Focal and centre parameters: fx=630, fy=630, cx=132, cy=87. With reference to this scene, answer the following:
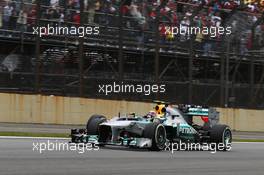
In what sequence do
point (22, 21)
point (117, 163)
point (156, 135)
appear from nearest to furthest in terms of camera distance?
→ point (117, 163) < point (156, 135) < point (22, 21)

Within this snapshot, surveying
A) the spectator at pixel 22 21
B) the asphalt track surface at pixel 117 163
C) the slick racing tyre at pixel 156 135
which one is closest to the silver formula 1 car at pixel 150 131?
the slick racing tyre at pixel 156 135

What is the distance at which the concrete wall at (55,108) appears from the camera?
2256 centimetres

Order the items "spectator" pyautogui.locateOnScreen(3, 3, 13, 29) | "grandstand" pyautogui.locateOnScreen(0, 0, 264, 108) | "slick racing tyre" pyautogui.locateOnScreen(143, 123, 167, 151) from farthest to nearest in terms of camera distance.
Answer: "grandstand" pyautogui.locateOnScreen(0, 0, 264, 108) < "spectator" pyautogui.locateOnScreen(3, 3, 13, 29) < "slick racing tyre" pyautogui.locateOnScreen(143, 123, 167, 151)

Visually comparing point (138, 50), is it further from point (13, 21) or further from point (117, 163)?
point (117, 163)

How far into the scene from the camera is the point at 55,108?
23.7m

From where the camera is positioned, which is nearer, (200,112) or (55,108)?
(200,112)

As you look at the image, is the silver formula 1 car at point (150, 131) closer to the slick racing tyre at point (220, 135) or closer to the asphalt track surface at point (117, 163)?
the slick racing tyre at point (220, 135)

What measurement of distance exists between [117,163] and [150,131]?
3241 mm

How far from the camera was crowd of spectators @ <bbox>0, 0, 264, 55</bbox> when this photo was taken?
22984mm

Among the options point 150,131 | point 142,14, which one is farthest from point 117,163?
point 142,14

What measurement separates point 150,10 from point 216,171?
620 inches

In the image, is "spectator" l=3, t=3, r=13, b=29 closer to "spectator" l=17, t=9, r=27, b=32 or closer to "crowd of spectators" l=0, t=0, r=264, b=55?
"crowd of spectators" l=0, t=0, r=264, b=55

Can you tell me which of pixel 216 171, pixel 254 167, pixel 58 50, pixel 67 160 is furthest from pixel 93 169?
pixel 58 50

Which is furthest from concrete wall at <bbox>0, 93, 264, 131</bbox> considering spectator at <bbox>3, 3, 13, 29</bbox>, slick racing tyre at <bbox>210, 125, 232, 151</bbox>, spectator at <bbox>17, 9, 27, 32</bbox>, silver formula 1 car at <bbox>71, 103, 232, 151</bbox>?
slick racing tyre at <bbox>210, 125, 232, 151</bbox>
